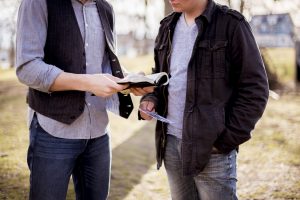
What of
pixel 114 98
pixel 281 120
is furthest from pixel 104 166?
pixel 281 120

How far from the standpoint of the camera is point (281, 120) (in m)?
8.69

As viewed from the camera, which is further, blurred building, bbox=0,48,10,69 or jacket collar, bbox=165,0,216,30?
blurred building, bbox=0,48,10,69

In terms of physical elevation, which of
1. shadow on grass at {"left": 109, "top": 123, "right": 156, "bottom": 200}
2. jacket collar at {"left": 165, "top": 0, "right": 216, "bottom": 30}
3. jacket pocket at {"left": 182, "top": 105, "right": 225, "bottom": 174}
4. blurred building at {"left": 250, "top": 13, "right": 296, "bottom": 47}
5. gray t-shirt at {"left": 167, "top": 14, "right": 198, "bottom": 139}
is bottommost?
shadow on grass at {"left": 109, "top": 123, "right": 156, "bottom": 200}

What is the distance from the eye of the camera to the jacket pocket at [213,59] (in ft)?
6.91

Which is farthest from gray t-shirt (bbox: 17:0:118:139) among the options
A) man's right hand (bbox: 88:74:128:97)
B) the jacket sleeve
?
Answer: the jacket sleeve

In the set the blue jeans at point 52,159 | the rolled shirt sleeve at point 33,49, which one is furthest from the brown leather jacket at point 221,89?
the rolled shirt sleeve at point 33,49

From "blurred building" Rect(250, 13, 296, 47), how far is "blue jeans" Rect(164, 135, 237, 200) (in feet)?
45.4

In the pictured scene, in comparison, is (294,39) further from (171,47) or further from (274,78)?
(171,47)

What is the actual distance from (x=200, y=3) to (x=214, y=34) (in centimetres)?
24

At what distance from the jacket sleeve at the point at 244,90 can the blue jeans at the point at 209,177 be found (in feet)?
0.36

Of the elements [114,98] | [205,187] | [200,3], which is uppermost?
[200,3]

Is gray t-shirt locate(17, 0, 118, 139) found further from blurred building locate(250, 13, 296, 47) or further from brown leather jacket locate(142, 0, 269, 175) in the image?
blurred building locate(250, 13, 296, 47)

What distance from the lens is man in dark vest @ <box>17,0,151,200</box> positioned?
183cm

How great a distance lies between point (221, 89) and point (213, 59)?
0.60 ft
